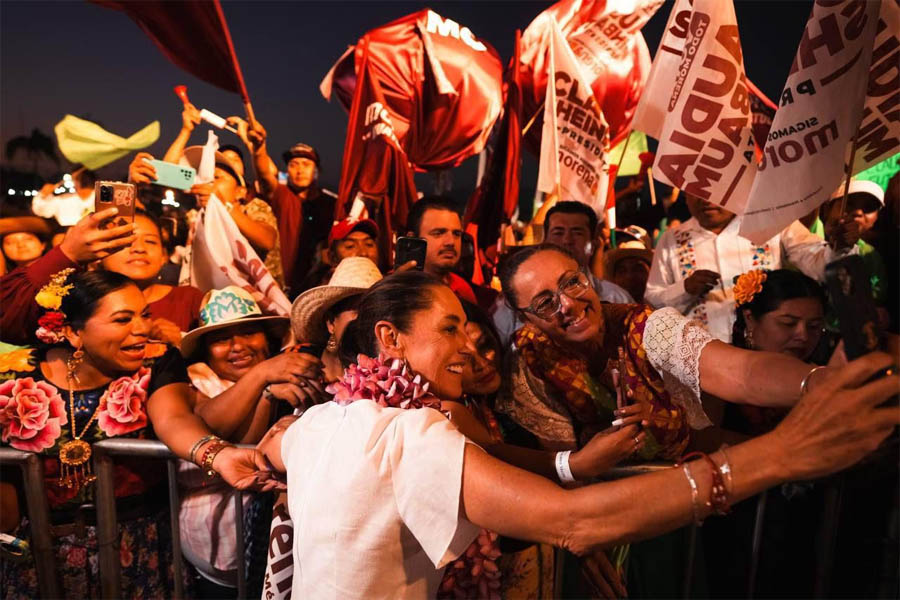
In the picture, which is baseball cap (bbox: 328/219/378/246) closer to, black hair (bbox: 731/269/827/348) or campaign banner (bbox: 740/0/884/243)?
black hair (bbox: 731/269/827/348)

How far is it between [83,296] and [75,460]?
71 cm

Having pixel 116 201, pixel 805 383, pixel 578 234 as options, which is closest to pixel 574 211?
pixel 578 234

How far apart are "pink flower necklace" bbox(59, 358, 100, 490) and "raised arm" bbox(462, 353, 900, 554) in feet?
6.81

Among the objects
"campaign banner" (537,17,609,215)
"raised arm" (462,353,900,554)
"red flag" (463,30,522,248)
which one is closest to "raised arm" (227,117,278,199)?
"red flag" (463,30,522,248)

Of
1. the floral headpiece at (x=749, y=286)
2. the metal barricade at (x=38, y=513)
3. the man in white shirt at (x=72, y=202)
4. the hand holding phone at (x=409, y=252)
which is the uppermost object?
the hand holding phone at (x=409, y=252)

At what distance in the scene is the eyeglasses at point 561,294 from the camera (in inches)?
100

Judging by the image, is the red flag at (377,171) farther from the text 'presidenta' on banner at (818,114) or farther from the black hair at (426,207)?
the text 'presidenta' on banner at (818,114)

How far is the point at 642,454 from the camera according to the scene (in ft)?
8.42

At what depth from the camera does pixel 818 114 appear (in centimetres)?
256

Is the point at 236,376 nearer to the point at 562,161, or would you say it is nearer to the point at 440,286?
the point at 440,286

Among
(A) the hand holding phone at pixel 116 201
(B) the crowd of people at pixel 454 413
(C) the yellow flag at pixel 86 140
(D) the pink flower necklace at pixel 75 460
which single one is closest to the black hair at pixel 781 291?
(B) the crowd of people at pixel 454 413

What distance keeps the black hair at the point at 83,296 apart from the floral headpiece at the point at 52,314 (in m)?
0.02

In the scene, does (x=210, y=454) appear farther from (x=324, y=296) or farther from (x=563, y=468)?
(x=563, y=468)

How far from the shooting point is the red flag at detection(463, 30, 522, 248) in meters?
5.34
